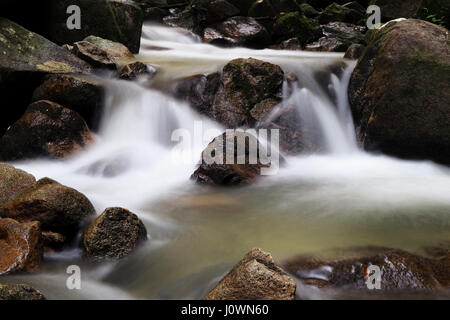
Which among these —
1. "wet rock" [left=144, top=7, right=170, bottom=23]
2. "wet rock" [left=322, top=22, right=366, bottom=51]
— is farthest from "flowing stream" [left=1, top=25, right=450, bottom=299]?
"wet rock" [left=144, top=7, right=170, bottom=23]

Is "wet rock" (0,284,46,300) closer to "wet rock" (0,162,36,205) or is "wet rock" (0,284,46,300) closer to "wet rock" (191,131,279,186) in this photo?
"wet rock" (0,162,36,205)

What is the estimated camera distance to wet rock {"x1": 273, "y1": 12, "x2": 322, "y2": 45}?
12.7 meters

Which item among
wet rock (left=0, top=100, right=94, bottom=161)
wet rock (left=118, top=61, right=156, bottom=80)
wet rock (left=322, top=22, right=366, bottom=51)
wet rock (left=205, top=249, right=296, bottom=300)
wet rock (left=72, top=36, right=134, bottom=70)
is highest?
wet rock (left=322, top=22, right=366, bottom=51)

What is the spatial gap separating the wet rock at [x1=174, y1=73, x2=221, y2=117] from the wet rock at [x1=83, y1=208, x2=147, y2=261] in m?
3.79

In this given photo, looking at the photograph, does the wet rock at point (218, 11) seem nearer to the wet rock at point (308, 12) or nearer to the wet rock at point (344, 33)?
the wet rock at point (308, 12)

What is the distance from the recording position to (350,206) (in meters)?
4.42

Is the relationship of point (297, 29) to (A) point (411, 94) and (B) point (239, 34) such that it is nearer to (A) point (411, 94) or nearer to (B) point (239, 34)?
(B) point (239, 34)

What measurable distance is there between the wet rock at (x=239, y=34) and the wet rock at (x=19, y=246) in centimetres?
1032

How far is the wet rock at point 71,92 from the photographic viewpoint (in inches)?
247

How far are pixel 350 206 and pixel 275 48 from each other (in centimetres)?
918

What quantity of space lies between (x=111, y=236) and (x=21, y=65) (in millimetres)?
4429
